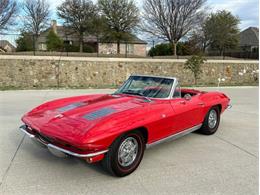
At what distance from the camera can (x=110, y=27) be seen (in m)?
29.5

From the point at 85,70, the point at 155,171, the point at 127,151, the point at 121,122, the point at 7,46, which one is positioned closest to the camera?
the point at 121,122

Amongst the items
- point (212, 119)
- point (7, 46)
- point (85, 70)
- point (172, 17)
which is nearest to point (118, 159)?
point (212, 119)

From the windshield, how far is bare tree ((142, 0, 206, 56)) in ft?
80.2

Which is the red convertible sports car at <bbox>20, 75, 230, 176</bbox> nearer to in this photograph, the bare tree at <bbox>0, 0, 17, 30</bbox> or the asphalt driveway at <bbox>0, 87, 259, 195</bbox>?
the asphalt driveway at <bbox>0, 87, 259, 195</bbox>

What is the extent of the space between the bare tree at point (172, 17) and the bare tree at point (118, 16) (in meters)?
1.75

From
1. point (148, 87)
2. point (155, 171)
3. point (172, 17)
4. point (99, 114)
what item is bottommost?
point (155, 171)

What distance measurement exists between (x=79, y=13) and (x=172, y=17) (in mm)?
10800

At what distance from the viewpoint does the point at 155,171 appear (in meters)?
3.32

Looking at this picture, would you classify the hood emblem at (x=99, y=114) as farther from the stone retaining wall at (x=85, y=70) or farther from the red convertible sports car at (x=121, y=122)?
the stone retaining wall at (x=85, y=70)

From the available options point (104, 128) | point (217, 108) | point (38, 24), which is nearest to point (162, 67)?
point (217, 108)

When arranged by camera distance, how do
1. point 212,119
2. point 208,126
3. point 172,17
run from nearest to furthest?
point 208,126, point 212,119, point 172,17

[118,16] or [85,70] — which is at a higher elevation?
[118,16]

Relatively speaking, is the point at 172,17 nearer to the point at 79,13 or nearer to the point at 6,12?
the point at 79,13

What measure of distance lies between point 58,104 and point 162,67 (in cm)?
1507
